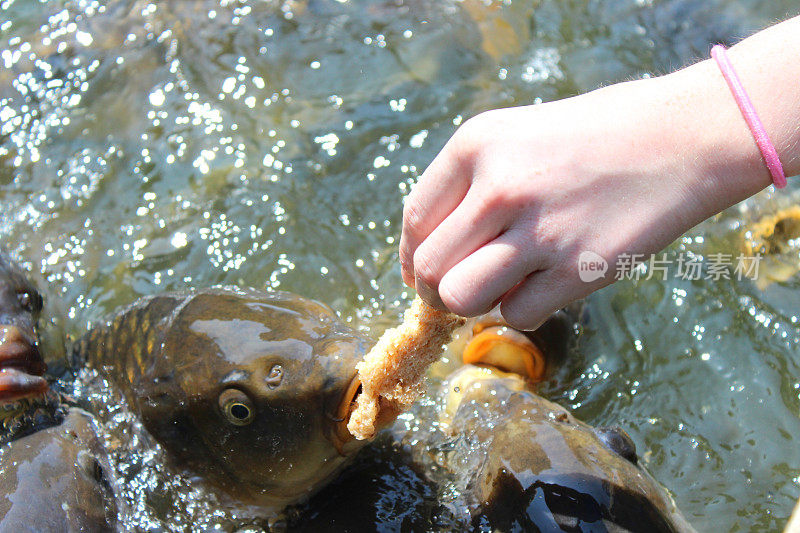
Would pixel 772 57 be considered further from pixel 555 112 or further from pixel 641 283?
pixel 641 283

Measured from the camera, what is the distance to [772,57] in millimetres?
2070

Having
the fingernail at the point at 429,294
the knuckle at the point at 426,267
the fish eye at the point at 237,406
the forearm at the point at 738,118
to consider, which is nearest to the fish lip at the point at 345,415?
the fish eye at the point at 237,406

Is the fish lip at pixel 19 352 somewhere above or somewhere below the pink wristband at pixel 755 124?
below

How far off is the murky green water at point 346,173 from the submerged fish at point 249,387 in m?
0.31

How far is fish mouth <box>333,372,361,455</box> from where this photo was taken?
2.59m

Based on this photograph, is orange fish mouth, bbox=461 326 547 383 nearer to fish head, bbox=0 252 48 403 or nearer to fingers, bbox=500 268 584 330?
fingers, bbox=500 268 584 330

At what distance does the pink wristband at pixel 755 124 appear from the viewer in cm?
202

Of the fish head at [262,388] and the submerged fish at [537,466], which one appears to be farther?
the fish head at [262,388]

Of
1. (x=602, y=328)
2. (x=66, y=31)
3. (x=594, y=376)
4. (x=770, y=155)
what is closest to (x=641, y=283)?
(x=602, y=328)

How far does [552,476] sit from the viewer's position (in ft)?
8.50

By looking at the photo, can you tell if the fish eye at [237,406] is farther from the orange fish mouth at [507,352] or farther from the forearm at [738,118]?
the forearm at [738,118]
